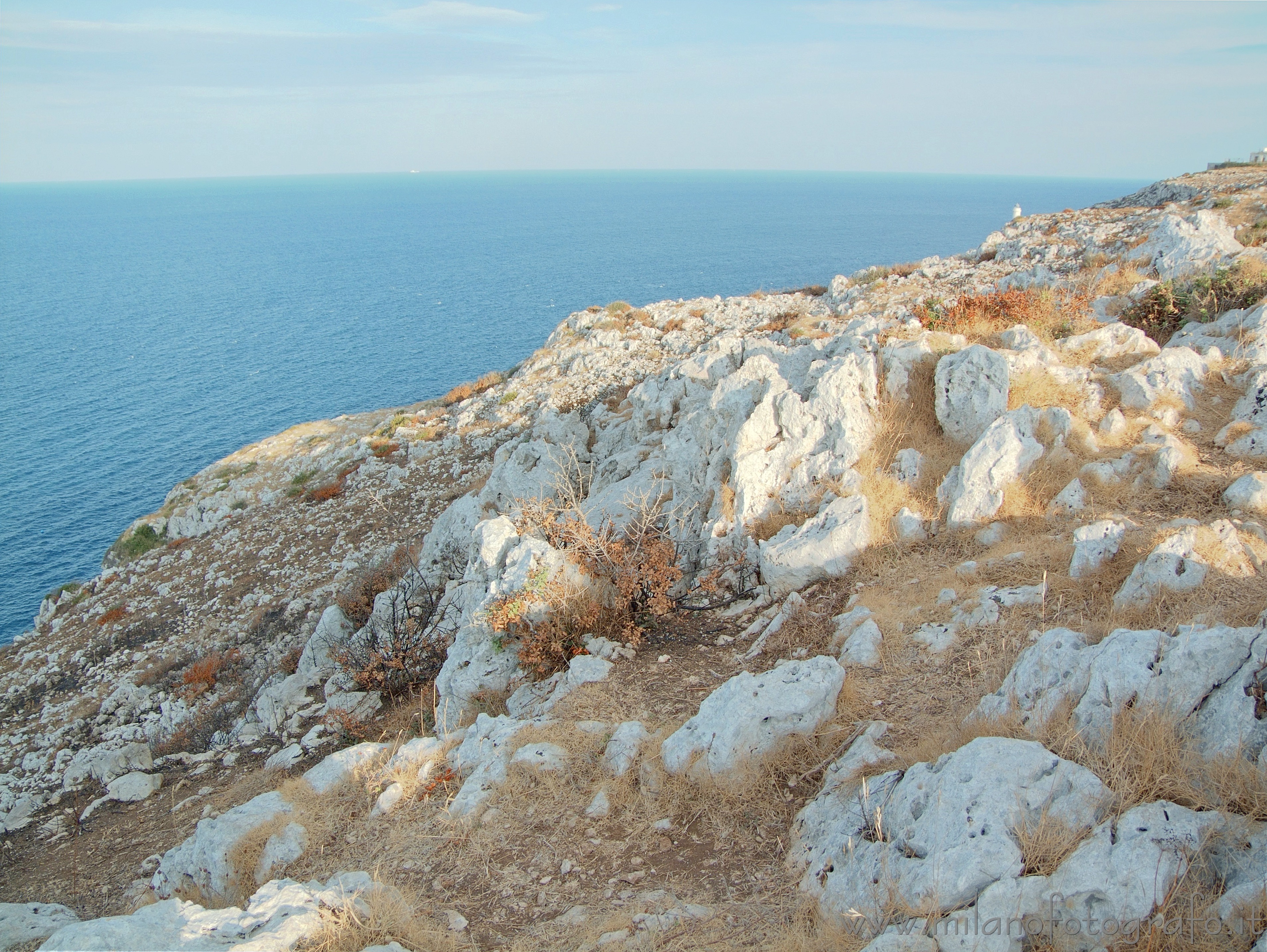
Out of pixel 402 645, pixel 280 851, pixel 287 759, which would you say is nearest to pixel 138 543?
pixel 402 645

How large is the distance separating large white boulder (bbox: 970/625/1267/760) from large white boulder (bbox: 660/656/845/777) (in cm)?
162

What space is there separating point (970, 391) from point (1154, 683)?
7.50 metres

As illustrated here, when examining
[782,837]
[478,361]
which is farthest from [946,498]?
[478,361]

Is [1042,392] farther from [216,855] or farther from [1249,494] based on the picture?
[216,855]

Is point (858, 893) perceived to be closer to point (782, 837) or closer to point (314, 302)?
point (782, 837)

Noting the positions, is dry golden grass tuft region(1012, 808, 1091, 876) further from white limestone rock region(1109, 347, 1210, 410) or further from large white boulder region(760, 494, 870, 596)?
white limestone rock region(1109, 347, 1210, 410)

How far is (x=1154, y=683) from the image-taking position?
238 inches

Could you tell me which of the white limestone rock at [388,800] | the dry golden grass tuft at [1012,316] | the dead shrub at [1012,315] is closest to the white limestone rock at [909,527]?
the dead shrub at [1012,315]

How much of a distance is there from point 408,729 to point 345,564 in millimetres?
14565

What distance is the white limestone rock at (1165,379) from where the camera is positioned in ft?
39.5

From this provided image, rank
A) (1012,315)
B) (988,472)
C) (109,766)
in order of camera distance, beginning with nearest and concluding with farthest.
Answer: (988,472)
(109,766)
(1012,315)

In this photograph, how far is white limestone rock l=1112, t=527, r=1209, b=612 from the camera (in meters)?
7.74

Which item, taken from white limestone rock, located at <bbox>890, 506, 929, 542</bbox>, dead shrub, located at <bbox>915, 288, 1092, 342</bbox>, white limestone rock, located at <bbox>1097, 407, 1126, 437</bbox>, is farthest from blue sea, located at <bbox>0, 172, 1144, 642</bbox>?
white limestone rock, located at <bbox>1097, 407, 1126, 437</bbox>

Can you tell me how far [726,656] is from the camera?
1044cm
